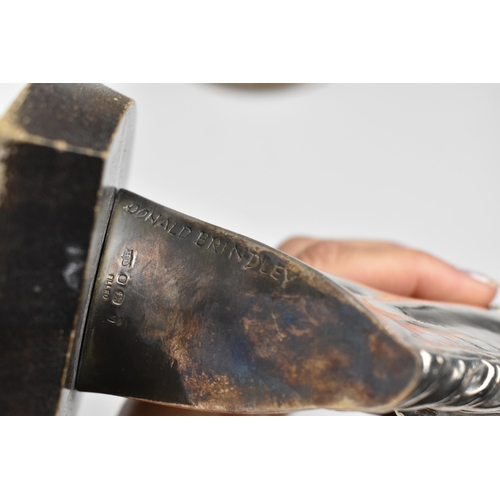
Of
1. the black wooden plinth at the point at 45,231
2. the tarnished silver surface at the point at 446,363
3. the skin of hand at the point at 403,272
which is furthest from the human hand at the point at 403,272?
the black wooden plinth at the point at 45,231

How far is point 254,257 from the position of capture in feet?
1.49

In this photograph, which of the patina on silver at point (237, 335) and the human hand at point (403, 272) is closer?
the patina on silver at point (237, 335)

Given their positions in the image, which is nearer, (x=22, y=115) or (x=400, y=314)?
(x=22, y=115)

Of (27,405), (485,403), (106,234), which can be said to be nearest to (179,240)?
(106,234)

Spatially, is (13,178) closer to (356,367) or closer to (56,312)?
(56,312)

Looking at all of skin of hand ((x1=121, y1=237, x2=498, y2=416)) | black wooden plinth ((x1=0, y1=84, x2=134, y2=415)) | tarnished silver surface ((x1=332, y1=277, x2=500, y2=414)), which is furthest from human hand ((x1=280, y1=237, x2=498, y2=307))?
black wooden plinth ((x1=0, y1=84, x2=134, y2=415))

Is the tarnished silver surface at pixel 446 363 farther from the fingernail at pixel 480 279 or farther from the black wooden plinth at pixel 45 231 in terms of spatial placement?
the fingernail at pixel 480 279

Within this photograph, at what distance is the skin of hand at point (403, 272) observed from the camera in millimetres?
1177

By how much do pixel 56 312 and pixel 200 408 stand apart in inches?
5.8

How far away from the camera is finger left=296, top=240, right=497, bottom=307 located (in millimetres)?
1177

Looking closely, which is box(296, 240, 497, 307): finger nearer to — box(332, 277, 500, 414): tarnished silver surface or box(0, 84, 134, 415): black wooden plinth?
box(332, 277, 500, 414): tarnished silver surface

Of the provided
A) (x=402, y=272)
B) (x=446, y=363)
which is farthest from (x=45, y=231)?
(x=402, y=272)

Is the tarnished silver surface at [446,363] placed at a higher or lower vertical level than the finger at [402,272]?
lower

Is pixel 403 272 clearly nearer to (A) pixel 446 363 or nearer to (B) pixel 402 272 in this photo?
(B) pixel 402 272
